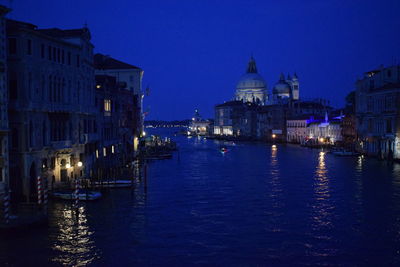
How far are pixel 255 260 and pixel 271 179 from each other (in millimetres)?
19360

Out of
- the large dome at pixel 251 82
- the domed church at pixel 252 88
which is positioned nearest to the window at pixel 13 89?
the domed church at pixel 252 88

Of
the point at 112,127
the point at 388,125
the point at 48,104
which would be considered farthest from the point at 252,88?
the point at 48,104

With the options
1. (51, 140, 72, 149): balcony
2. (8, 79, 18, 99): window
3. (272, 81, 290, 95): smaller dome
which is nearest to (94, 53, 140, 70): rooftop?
(51, 140, 72, 149): balcony

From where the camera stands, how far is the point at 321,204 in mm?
24188

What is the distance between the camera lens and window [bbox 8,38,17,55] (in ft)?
69.3

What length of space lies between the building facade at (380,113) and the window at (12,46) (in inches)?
1320

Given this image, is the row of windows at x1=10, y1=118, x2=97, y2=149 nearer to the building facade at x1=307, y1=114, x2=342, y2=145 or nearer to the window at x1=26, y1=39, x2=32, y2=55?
the window at x1=26, y1=39, x2=32, y2=55

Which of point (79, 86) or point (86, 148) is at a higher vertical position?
point (79, 86)

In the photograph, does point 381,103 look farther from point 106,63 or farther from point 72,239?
point 72,239

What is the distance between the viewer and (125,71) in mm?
55062

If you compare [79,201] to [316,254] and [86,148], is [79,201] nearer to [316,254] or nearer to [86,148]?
[86,148]

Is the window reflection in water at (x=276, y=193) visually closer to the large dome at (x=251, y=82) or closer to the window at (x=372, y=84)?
the window at (x=372, y=84)

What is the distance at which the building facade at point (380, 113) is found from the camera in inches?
1785

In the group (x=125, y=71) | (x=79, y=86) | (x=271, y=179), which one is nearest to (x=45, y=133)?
(x=79, y=86)
